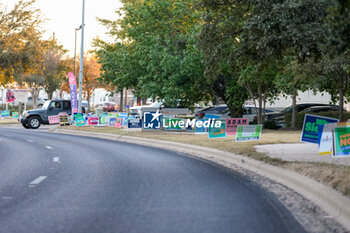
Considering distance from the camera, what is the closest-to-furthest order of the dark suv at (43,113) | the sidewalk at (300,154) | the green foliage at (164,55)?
1. the sidewalk at (300,154)
2. the green foliage at (164,55)
3. the dark suv at (43,113)

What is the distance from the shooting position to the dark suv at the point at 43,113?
113 feet

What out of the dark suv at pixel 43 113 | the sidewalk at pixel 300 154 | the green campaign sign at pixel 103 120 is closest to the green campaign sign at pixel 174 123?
the green campaign sign at pixel 103 120

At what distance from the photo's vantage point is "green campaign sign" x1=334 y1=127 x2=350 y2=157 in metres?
10.6

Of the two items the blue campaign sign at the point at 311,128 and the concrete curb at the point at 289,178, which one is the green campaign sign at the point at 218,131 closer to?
the concrete curb at the point at 289,178

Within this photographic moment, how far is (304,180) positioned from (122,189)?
3397mm

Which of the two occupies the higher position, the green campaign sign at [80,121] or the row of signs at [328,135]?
the row of signs at [328,135]

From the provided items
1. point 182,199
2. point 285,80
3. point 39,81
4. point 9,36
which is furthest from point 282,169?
point 39,81

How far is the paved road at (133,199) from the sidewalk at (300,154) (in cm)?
208

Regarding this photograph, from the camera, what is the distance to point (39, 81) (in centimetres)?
6875

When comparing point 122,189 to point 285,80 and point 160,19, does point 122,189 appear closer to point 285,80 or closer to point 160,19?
point 285,80

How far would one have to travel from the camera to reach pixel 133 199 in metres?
8.03

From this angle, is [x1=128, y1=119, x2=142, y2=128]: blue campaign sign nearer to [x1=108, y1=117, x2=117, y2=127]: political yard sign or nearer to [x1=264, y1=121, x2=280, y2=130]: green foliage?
[x1=108, y1=117, x2=117, y2=127]: political yard sign

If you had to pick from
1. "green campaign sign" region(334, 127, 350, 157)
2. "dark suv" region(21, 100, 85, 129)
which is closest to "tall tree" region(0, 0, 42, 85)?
"dark suv" region(21, 100, 85, 129)

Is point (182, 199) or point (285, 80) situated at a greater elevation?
point (285, 80)
